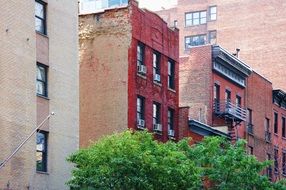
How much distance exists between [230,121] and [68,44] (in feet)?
74.0

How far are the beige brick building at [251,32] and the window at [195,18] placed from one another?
0.45 m

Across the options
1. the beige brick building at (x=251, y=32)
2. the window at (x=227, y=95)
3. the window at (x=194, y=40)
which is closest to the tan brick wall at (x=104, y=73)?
the window at (x=227, y=95)

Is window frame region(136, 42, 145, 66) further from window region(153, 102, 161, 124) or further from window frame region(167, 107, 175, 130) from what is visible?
window frame region(167, 107, 175, 130)

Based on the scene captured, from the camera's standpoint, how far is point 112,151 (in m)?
32.4

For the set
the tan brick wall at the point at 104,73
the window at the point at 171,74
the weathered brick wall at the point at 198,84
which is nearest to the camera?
the tan brick wall at the point at 104,73

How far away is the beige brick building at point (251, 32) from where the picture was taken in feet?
280

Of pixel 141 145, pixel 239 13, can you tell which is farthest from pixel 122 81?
pixel 239 13

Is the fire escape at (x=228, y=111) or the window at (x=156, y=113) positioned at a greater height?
the fire escape at (x=228, y=111)

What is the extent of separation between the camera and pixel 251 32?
290 feet

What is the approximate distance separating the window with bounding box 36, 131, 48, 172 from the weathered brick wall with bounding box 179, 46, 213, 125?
21302 millimetres

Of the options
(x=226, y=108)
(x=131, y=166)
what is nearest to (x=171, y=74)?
(x=226, y=108)

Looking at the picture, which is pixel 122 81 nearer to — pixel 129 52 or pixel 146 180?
pixel 129 52

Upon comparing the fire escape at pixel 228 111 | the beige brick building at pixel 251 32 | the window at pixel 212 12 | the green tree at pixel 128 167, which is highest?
the window at pixel 212 12

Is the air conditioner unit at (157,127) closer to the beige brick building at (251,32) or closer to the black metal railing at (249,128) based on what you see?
the black metal railing at (249,128)
